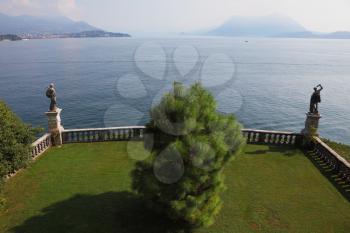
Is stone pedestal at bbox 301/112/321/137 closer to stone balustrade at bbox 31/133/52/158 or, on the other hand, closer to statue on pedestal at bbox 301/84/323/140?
statue on pedestal at bbox 301/84/323/140

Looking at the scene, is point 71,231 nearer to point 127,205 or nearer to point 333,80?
point 127,205

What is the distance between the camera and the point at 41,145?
56.9ft

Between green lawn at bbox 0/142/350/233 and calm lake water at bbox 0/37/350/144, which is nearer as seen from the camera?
green lawn at bbox 0/142/350/233

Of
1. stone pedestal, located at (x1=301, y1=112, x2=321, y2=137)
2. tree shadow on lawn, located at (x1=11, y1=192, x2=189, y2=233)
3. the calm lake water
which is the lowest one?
the calm lake water

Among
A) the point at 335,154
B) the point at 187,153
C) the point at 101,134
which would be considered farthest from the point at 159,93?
the point at 187,153

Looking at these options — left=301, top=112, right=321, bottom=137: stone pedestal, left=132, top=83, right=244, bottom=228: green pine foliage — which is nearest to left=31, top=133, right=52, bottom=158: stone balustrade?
left=132, top=83, right=244, bottom=228: green pine foliage

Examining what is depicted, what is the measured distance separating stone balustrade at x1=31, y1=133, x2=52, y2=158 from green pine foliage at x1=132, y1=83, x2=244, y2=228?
8953mm

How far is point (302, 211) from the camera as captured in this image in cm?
1236

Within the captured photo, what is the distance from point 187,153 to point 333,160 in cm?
1058

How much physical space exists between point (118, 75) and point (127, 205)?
6623 centimetres

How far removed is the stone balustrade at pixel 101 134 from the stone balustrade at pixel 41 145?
0.97 meters

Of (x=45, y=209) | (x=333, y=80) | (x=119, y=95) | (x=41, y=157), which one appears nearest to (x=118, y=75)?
(x=119, y=95)

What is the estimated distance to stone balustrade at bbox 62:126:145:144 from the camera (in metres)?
19.0

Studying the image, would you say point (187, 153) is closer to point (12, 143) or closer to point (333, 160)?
point (12, 143)
